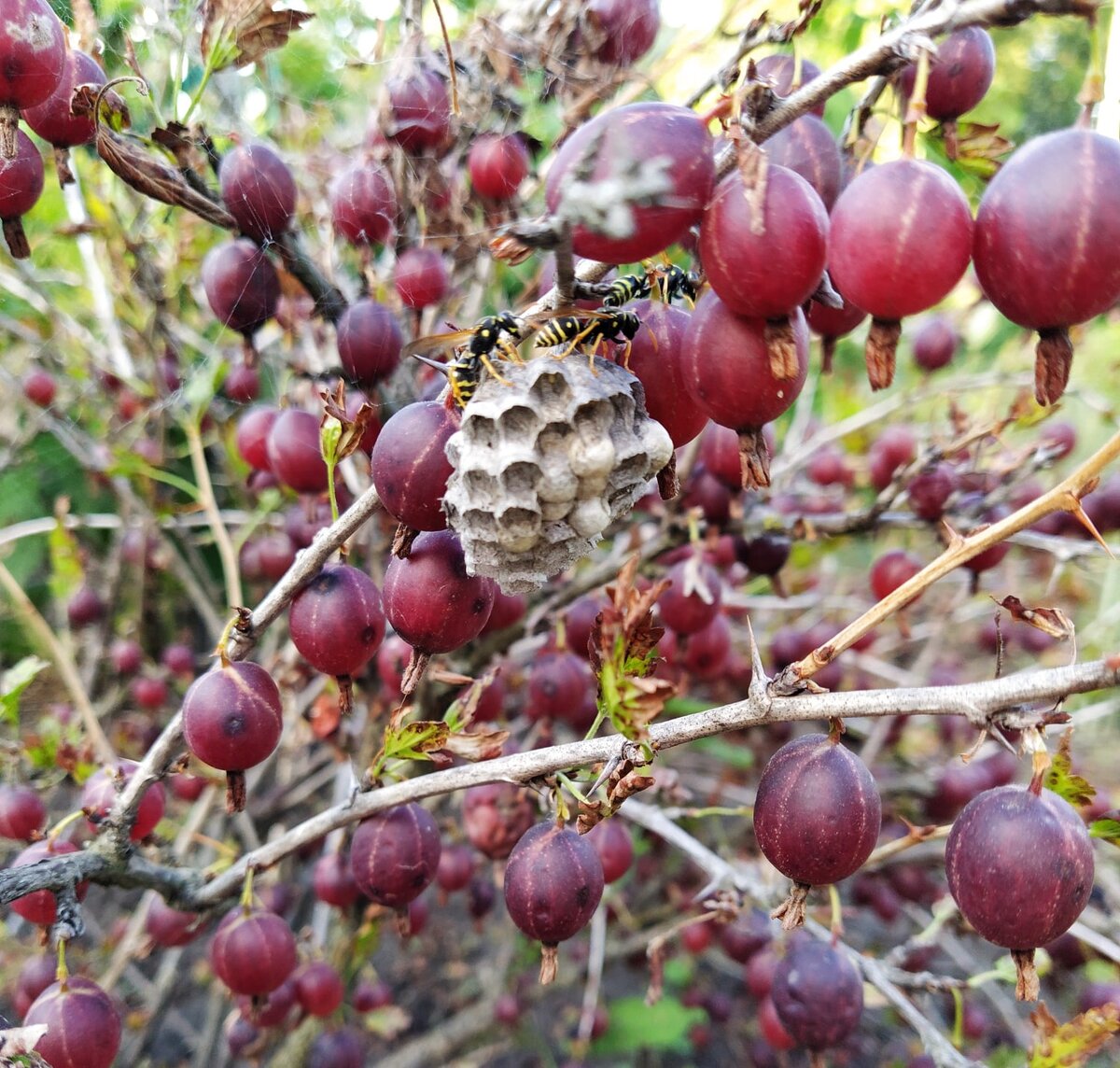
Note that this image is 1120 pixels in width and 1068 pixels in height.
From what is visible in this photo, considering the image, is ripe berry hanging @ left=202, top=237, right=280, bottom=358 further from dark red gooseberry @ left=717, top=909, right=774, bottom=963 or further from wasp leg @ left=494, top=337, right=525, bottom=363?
dark red gooseberry @ left=717, top=909, right=774, bottom=963

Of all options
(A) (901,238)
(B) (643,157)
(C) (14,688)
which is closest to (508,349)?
(B) (643,157)

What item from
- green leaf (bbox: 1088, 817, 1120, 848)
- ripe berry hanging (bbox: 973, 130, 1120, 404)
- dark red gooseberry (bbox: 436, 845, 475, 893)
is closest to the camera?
ripe berry hanging (bbox: 973, 130, 1120, 404)

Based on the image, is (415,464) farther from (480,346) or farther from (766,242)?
(766,242)

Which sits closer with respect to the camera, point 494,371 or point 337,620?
point 494,371

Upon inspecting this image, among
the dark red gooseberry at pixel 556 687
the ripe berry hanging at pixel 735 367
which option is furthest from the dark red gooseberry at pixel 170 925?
the ripe berry hanging at pixel 735 367

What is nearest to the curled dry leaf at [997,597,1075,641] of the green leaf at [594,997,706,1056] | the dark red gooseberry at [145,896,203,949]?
the dark red gooseberry at [145,896,203,949]

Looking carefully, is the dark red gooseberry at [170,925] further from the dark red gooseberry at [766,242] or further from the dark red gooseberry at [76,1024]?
the dark red gooseberry at [766,242]

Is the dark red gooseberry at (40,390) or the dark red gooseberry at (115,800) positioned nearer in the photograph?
the dark red gooseberry at (115,800)
